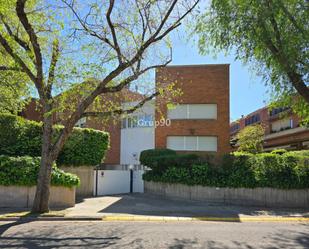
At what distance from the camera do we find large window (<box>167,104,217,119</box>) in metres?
30.5

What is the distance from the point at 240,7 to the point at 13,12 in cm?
804

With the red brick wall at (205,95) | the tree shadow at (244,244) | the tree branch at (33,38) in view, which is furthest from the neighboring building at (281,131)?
the tree shadow at (244,244)

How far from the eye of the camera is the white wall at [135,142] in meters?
32.5

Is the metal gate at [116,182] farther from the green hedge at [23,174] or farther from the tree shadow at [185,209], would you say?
the green hedge at [23,174]

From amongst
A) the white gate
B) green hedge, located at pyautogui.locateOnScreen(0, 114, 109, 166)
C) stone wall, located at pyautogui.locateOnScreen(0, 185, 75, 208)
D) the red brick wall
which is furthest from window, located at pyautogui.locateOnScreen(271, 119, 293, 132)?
stone wall, located at pyautogui.locateOnScreen(0, 185, 75, 208)

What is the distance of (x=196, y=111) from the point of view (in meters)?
30.7

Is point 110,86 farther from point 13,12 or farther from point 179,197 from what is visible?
point 179,197

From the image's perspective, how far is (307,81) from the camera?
1339cm

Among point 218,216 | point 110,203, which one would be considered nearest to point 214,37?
point 218,216

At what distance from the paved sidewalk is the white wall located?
1168 cm

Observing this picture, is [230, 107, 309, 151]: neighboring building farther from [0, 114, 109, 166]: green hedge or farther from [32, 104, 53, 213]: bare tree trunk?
[32, 104, 53, 213]: bare tree trunk

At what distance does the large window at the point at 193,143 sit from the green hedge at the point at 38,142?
8113 millimetres

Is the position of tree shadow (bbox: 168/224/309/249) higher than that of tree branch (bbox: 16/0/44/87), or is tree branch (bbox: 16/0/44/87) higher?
tree branch (bbox: 16/0/44/87)

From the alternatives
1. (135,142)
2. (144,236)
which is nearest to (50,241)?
(144,236)
